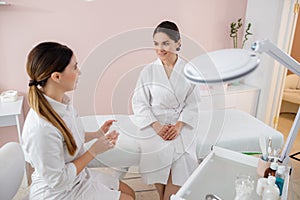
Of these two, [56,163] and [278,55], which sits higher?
[278,55]

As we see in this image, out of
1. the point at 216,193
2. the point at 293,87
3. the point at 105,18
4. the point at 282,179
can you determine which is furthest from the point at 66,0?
the point at 293,87

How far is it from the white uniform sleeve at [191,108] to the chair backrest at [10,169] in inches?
30.7

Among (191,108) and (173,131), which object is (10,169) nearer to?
(173,131)

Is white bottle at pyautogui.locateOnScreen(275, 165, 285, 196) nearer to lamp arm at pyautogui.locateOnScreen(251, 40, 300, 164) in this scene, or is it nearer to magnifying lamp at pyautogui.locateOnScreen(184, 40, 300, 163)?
lamp arm at pyautogui.locateOnScreen(251, 40, 300, 164)

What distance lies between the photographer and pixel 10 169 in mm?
905

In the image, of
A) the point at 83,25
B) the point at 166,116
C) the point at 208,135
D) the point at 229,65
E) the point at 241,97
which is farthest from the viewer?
the point at 241,97

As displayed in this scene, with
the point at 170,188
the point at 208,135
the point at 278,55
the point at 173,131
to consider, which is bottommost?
the point at 170,188

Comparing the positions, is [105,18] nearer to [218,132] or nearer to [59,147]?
[218,132]

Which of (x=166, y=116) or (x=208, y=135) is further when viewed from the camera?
(x=208, y=135)

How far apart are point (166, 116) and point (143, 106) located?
0.44 ft

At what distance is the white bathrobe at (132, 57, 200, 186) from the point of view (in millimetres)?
1320

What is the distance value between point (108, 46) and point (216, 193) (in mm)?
744

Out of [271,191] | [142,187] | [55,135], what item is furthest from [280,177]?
[142,187]

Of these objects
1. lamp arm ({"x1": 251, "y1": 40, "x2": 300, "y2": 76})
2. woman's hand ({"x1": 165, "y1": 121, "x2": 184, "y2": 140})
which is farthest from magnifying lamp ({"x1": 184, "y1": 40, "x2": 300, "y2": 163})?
woman's hand ({"x1": 165, "y1": 121, "x2": 184, "y2": 140})
